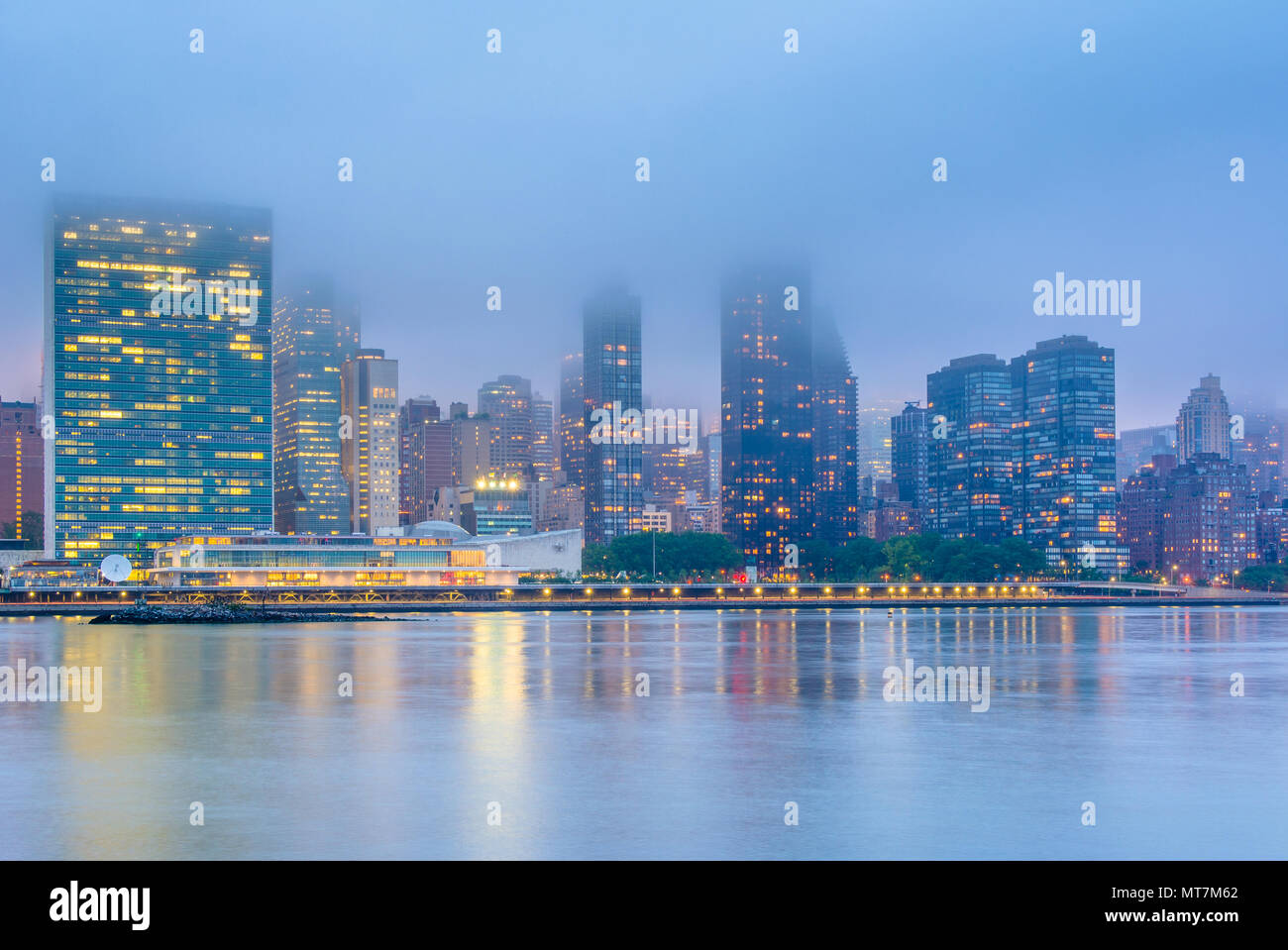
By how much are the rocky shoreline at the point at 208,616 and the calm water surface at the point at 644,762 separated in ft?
245

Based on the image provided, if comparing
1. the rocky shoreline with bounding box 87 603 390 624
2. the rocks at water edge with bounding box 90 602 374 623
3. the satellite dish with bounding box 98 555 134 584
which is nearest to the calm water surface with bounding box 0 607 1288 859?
the rocks at water edge with bounding box 90 602 374 623

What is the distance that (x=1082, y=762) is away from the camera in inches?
1441

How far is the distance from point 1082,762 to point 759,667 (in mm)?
34565

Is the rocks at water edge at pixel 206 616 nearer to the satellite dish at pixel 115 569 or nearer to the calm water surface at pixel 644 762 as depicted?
the satellite dish at pixel 115 569

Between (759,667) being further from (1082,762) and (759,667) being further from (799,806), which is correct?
(799,806)

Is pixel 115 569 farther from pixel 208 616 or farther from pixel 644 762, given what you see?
pixel 644 762

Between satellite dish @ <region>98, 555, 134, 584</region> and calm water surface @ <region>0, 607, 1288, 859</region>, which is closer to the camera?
calm water surface @ <region>0, 607, 1288, 859</region>

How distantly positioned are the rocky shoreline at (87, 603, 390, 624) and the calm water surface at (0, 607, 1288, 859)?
74538 millimetres

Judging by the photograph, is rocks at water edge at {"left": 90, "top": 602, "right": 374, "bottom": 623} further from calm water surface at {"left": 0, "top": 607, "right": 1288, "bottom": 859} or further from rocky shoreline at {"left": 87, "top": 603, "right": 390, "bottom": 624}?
calm water surface at {"left": 0, "top": 607, "right": 1288, "bottom": 859}

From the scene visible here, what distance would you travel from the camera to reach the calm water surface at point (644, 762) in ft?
88.7

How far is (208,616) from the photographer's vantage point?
14700cm

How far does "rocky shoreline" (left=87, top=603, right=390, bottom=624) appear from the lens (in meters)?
146

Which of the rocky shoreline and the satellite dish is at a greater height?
the satellite dish
